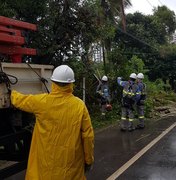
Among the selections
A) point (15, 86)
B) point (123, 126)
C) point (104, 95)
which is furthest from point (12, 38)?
point (104, 95)

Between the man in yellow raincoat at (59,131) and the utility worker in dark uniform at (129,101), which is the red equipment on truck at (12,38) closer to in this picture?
the man in yellow raincoat at (59,131)

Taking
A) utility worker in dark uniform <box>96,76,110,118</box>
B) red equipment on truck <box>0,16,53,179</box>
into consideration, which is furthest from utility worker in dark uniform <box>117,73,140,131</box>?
red equipment on truck <box>0,16,53,179</box>

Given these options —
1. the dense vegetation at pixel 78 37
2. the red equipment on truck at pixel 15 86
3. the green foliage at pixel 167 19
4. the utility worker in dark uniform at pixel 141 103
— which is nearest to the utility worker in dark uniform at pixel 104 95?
the dense vegetation at pixel 78 37

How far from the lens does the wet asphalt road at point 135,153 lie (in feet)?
25.7

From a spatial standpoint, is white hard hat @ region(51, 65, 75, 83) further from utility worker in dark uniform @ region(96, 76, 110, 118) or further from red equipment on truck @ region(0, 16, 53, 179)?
utility worker in dark uniform @ region(96, 76, 110, 118)

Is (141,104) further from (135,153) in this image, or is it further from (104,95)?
(135,153)

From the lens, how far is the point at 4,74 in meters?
5.12

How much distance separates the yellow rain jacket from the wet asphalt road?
3.23 m

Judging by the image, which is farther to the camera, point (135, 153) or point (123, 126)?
point (123, 126)

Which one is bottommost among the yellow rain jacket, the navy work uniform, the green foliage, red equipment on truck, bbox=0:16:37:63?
the navy work uniform

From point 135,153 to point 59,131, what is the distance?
5.82 m

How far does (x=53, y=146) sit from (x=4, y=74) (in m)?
1.20

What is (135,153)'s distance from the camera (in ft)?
32.7

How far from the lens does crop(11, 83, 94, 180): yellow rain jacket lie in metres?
4.39
